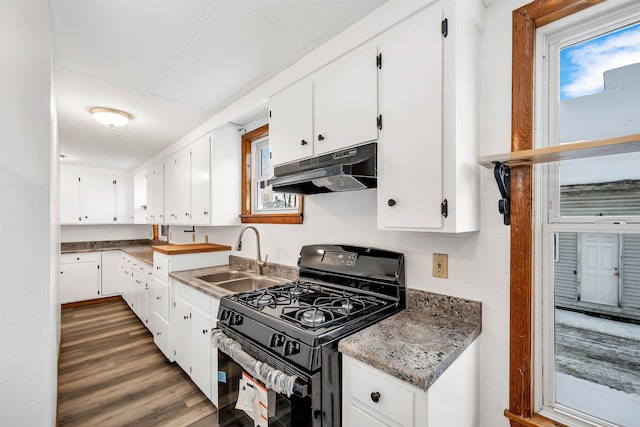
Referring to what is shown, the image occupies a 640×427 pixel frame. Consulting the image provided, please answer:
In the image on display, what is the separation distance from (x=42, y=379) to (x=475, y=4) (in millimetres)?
2506

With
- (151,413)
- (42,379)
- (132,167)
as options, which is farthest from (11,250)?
(132,167)

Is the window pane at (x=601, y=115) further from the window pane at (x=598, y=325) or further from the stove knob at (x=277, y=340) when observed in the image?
the stove knob at (x=277, y=340)

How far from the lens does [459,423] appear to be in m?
1.11

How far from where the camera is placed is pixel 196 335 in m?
2.32

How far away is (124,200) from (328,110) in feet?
18.1

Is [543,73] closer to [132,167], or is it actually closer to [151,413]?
[151,413]

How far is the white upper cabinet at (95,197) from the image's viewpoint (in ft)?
16.2

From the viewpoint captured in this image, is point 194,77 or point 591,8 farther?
point 194,77

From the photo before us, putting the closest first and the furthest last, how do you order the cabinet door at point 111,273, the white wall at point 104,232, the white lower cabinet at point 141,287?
1. the white lower cabinet at point 141,287
2. the cabinet door at point 111,273
3. the white wall at point 104,232

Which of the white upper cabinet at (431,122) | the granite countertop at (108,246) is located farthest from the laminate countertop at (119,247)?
the white upper cabinet at (431,122)

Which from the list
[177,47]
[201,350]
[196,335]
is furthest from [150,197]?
[177,47]

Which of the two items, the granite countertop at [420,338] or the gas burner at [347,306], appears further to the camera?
the gas burner at [347,306]

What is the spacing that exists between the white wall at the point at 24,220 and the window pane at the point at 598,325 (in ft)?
7.24

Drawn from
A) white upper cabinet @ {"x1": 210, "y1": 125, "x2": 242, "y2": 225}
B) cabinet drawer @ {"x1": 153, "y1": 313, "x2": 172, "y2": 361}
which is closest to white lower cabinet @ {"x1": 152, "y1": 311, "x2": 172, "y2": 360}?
cabinet drawer @ {"x1": 153, "y1": 313, "x2": 172, "y2": 361}
